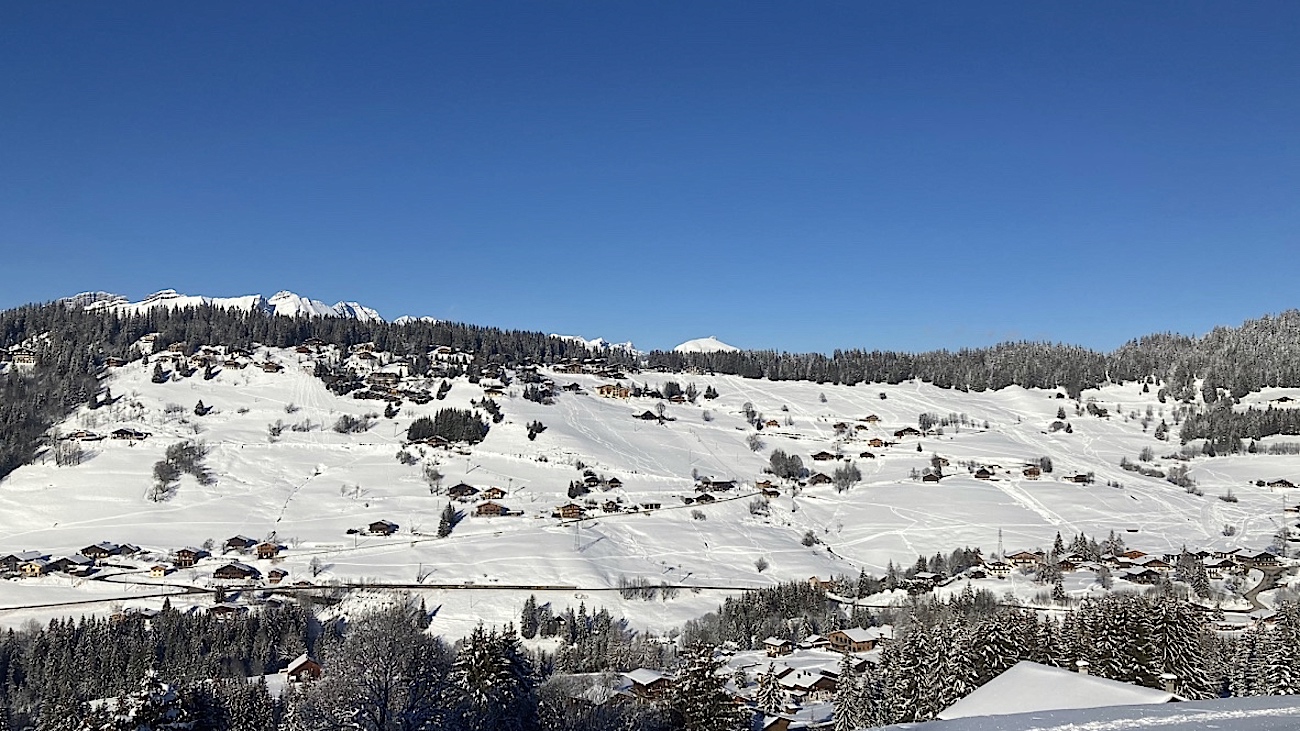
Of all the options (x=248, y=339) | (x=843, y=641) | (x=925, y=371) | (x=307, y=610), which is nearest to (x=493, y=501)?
(x=307, y=610)

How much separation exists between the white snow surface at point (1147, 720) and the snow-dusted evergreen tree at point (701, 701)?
1542 cm

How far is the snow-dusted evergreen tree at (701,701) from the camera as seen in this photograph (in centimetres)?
2062

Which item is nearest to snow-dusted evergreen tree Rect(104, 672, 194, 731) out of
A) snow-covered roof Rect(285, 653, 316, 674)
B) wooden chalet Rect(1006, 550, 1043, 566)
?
snow-covered roof Rect(285, 653, 316, 674)

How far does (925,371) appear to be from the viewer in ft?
460

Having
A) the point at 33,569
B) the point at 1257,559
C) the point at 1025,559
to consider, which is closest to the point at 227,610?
the point at 33,569

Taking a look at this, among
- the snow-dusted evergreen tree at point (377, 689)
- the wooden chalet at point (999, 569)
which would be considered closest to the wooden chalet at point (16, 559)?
the snow-dusted evergreen tree at point (377, 689)

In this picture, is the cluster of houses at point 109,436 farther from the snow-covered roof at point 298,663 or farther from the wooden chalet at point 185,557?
the snow-covered roof at point 298,663

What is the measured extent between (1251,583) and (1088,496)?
78.1 ft

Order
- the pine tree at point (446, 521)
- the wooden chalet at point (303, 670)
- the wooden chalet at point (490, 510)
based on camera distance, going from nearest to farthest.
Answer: the wooden chalet at point (303, 670)
the pine tree at point (446, 521)
the wooden chalet at point (490, 510)

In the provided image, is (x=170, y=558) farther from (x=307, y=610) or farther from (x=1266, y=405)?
(x=1266, y=405)

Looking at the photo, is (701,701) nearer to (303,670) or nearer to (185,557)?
(303,670)

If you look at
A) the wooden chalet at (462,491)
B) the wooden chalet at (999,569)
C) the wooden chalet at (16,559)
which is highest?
the wooden chalet at (462,491)

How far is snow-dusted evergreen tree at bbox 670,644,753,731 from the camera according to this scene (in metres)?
20.6

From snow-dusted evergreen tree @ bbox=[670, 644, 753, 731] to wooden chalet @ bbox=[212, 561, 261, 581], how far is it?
36.2 metres
